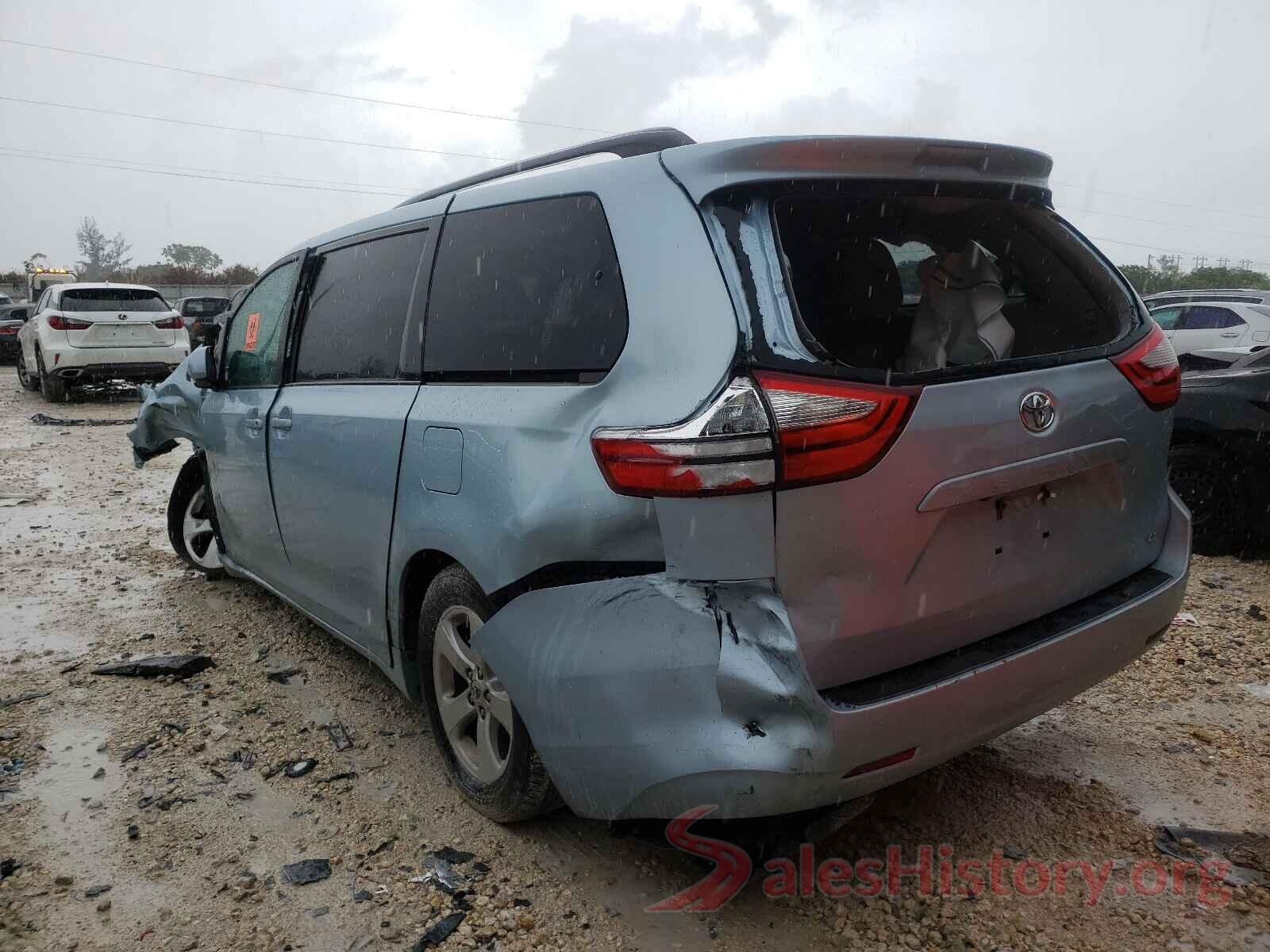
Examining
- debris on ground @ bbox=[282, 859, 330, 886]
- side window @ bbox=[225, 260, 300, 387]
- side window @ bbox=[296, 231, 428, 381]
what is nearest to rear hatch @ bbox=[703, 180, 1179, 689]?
side window @ bbox=[296, 231, 428, 381]

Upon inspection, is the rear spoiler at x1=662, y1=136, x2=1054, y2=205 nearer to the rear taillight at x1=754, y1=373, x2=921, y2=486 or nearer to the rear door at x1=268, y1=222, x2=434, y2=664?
the rear taillight at x1=754, y1=373, x2=921, y2=486

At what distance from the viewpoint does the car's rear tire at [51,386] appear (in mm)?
14656

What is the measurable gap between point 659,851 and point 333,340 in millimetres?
2172

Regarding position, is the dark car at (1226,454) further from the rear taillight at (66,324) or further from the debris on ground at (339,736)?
the rear taillight at (66,324)

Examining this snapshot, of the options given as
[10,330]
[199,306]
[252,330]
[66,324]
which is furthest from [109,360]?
[252,330]

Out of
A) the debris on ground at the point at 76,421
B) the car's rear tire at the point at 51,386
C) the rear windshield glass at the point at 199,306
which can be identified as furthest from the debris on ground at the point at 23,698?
the rear windshield glass at the point at 199,306

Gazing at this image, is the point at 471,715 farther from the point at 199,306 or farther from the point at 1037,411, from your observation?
the point at 199,306

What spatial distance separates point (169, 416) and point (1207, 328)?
12.1 metres

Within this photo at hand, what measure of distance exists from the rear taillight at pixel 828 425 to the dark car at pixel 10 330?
2546 cm

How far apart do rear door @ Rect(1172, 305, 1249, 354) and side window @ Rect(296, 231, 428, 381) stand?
36.4 feet

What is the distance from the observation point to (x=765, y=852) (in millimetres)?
2564

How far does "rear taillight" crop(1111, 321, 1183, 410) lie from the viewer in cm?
246

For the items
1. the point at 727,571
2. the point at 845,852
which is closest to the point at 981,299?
the point at 727,571

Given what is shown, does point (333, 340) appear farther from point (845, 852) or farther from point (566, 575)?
point (845, 852)
